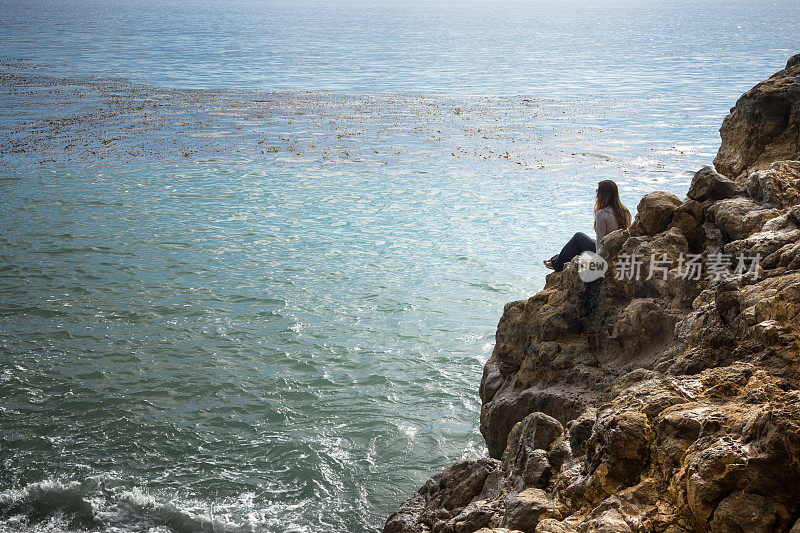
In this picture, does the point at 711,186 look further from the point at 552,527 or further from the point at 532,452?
the point at 552,527

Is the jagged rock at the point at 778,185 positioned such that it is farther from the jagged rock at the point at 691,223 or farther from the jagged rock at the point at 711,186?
the jagged rock at the point at 691,223

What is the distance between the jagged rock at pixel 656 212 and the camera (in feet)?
20.9

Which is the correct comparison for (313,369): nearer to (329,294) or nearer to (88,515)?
(329,294)

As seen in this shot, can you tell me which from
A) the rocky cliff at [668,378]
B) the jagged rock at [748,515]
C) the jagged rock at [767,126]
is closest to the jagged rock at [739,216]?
the rocky cliff at [668,378]

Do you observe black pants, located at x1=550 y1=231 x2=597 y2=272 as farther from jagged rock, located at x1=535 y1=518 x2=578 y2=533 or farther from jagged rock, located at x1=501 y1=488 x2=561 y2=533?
jagged rock, located at x1=535 y1=518 x2=578 y2=533

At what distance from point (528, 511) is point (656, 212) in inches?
137

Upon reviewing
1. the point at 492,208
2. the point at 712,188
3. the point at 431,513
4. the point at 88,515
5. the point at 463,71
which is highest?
the point at 463,71

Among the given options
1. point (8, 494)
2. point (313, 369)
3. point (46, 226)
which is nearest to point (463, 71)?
point (46, 226)

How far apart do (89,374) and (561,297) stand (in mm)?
6104

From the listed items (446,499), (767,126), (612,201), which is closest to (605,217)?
(612,201)

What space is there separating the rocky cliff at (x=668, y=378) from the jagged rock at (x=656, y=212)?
0.5 inches

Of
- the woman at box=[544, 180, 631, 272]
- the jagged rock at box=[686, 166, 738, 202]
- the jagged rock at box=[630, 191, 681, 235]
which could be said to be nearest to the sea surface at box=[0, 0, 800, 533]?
the woman at box=[544, 180, 631, 272]

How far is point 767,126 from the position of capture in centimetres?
671

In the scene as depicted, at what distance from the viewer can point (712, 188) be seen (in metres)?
6.14
